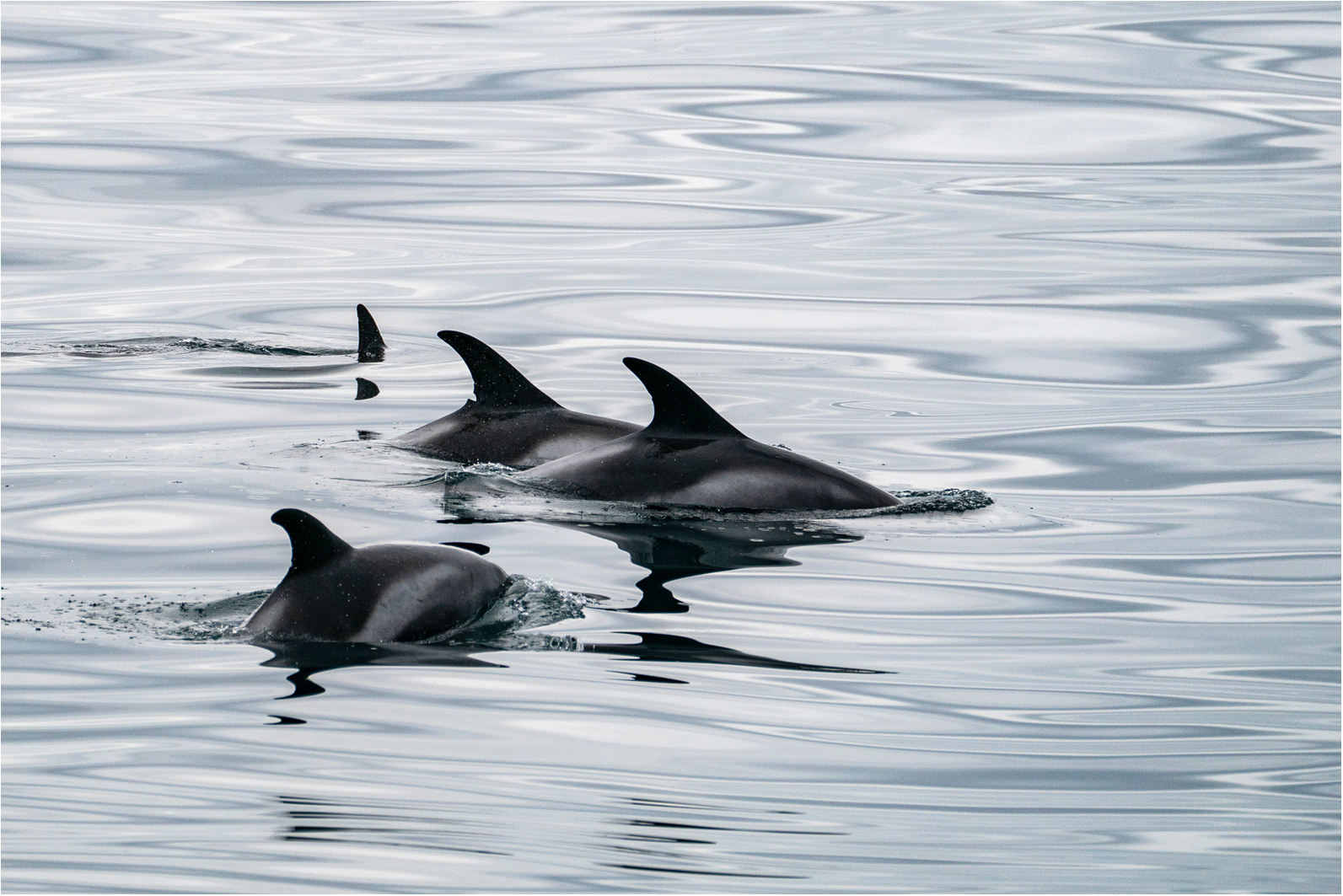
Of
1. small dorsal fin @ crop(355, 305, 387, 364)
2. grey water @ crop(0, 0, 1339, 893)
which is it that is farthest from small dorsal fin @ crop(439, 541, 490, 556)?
small dorsal fin @ crop(355, 305, 387, 364)

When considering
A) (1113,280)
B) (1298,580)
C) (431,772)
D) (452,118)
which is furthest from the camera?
(452,118)

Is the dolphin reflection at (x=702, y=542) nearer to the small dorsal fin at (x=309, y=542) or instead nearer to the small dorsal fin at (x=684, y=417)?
the small dorsal fin at (x=684, y=417)

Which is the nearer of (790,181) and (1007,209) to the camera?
(1007,209)

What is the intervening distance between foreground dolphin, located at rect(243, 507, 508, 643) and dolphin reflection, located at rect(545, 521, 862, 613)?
1.51 metres

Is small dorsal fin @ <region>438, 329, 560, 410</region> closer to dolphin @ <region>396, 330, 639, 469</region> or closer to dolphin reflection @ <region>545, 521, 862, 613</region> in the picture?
dolphin @ <region>396, 330, 639, 469</region>

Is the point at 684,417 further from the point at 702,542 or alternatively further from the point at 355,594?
the point at 355,594

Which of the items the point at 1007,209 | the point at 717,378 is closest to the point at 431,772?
the point at 717,378

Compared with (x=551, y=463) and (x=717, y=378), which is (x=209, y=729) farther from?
(x=717, y=378)

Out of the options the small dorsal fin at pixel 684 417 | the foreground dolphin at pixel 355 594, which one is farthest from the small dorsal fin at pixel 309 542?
the small dorsal fin at pixel 684 417

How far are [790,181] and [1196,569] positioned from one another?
24.8m

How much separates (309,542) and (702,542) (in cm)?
315

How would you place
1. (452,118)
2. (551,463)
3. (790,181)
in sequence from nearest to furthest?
(551,463) → (790,181) → (452,118)

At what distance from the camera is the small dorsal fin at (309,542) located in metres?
8.41

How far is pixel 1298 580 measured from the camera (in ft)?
35.1
